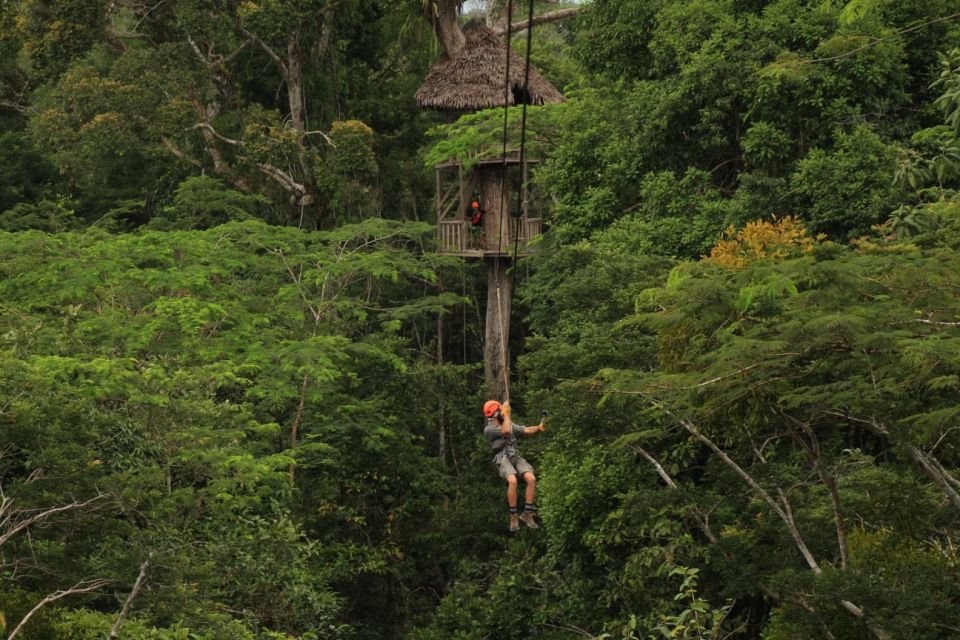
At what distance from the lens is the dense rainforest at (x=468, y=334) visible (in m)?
11.3

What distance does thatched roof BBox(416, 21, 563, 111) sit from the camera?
82.5ft

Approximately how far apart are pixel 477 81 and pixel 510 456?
45.0 ft

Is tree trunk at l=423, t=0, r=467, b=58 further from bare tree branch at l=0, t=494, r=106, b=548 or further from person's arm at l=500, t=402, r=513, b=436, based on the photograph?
bare tree branch at l=0, t=494, r=106, b=548

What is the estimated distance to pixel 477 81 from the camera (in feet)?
83.1

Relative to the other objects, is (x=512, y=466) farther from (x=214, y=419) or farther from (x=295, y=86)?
(x=295, y=86)

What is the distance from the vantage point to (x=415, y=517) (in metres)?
22.6

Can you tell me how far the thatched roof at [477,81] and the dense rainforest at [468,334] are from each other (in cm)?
97

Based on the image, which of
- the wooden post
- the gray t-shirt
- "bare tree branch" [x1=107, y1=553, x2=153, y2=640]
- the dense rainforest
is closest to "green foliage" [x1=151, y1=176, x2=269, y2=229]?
the dense rainforest

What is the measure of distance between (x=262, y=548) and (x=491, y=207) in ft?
37.6

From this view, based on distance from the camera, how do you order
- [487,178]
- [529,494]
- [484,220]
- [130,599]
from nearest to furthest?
1. [130,599]
2. [529,494]
3. [487,178]
4. [484,220]

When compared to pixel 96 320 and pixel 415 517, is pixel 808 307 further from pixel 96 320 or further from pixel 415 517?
pixel 415 517

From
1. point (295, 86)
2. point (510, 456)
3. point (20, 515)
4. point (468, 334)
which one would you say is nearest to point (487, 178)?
point (295, 86)

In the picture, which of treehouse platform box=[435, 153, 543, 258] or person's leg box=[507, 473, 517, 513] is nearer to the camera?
person's leg box=[507, 473, 517, 513]

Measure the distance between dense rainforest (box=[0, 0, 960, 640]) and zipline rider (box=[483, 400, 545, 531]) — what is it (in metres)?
0.78
